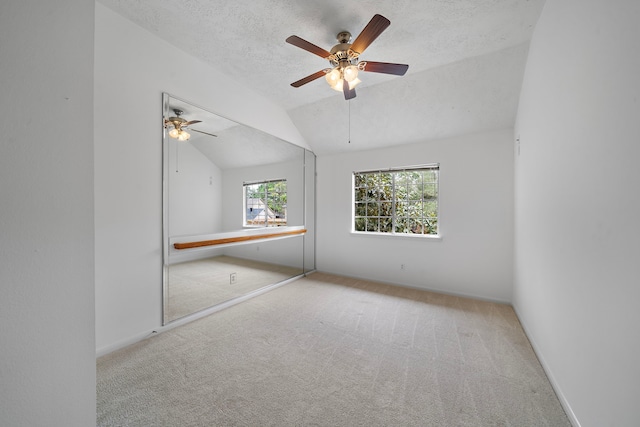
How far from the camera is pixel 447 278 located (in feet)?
11.9

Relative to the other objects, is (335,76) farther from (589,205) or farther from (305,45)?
(589,205)

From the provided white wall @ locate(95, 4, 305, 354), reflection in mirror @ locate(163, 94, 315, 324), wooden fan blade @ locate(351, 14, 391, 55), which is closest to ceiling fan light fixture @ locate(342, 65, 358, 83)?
wooden fan blade @ locate(351, 14, 391, 55)

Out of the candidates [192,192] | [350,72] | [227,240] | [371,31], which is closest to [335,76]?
[350,72]

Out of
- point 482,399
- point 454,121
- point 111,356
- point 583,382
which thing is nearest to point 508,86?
point 454,121

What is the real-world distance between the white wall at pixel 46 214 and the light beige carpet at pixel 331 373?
35.8 inches

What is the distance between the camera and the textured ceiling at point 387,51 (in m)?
2.01

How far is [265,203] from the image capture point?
3.77 meters

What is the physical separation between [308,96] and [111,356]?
3702mm

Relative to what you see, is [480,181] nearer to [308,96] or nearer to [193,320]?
[308,96]

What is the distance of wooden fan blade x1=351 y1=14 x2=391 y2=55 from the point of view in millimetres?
1646

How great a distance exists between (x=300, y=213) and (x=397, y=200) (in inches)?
70.0

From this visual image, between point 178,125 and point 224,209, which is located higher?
point 178,125

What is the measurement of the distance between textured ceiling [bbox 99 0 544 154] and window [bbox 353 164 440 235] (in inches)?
25.2

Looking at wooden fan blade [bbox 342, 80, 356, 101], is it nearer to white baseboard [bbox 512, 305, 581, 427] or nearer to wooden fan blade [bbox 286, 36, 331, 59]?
wooden fan blade [bbox 286, 36, 331, 59]
